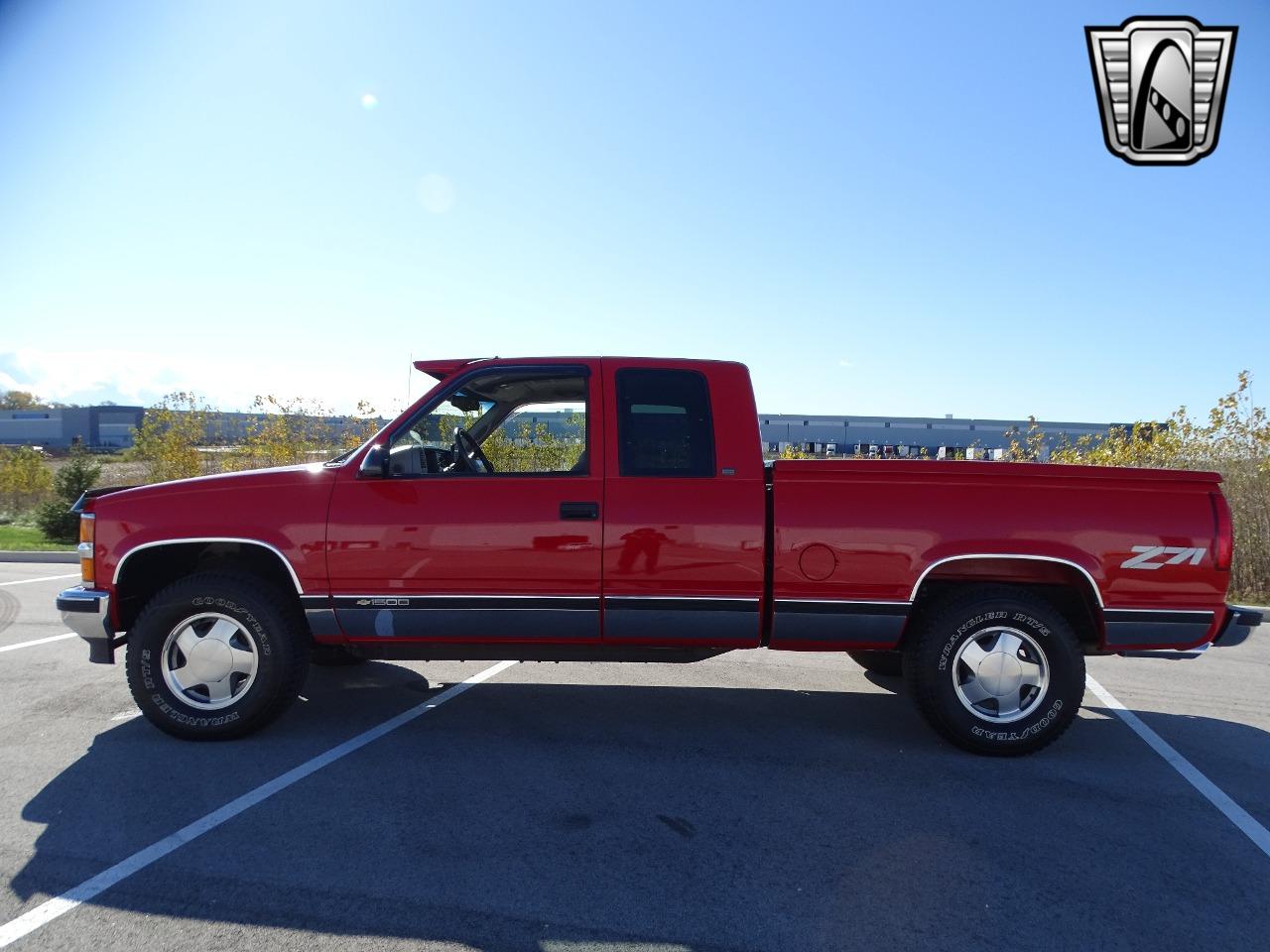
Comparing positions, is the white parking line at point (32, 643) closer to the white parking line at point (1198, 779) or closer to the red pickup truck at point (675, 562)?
the red pickup truck at point (675, 562)

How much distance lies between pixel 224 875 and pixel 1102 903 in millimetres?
3240

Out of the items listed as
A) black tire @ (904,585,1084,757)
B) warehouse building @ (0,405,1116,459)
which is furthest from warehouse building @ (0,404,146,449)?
black tire @ (904,585,1084,757)

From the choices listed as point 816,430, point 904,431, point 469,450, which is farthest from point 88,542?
point 904,431

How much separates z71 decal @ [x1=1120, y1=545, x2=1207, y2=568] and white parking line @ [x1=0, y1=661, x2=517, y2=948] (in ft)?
13.7

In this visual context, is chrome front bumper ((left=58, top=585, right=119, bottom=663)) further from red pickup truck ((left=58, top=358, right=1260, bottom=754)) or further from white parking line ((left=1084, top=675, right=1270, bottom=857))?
white parking line ((left=1084, top=675, right=1270, bottom=857))

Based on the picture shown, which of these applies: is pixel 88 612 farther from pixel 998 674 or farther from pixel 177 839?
pixel 998 674

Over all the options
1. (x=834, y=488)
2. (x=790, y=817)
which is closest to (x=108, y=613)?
(x=790, y=817)

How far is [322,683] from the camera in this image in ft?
18.1

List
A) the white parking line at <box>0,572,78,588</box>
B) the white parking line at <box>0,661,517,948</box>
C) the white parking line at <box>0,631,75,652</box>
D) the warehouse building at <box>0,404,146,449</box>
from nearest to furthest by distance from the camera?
the white parking line at <box>0,661,517,948</box> < the white parking line at <box>0,631,75,652</box> < the white parking line at <box>0,572,78,588</box> < the warehouse building at <box>0,404,146,449</box>

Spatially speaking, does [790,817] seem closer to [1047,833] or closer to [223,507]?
[1047,833]

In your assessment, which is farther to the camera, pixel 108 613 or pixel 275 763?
pixel 108 613

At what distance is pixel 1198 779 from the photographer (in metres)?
3.97

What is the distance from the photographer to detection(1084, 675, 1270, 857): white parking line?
3402 millimetres

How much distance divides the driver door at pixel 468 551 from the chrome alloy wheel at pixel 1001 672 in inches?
79.4
